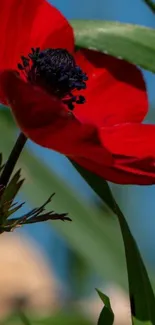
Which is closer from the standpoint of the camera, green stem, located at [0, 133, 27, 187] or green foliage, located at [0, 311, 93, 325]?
green stem, located at [0, 133, 27, 187]

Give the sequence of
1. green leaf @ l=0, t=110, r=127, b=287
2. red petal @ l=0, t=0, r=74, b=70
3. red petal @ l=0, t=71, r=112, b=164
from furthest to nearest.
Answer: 1. green leaf @ l=0, t=110, r=127, b=287
2. red petal @ l=0, t=0, r=74, b=70
3. red petal @ l=0, t=71, r=112, b=164

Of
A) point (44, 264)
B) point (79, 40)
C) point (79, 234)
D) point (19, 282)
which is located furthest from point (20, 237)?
point (79, 40)

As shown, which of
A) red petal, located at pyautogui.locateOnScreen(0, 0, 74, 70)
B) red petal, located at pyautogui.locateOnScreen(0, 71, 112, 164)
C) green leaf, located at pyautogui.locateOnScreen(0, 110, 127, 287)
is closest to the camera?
red petal, located at pyautogui.locateOnScreen(0, 71, 112, 164)

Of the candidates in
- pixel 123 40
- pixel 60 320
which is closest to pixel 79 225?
pixel 60 320

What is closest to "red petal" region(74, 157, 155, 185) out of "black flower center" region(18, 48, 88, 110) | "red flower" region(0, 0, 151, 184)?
"red flower" region(0, 0, 151, 184)

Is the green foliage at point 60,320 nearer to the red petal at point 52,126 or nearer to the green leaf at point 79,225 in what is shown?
the green leaf at point 79,225

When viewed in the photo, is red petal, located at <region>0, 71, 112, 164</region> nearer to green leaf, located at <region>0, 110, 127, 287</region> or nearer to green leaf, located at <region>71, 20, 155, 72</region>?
green leaf, located at <region>71, 20, 155, 72</region>

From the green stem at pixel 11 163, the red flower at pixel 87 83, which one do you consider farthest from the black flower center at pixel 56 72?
the green stem at pixel 11 163

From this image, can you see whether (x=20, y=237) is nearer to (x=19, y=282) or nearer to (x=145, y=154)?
(x=19, y=282)
